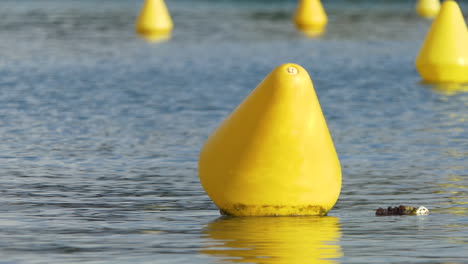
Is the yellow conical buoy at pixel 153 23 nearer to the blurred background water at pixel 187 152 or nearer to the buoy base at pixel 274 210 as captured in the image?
the blurred background water at pixel 187 152

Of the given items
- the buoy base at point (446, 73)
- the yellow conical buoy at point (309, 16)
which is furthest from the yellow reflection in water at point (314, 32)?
the buoy base at point (446, 73)

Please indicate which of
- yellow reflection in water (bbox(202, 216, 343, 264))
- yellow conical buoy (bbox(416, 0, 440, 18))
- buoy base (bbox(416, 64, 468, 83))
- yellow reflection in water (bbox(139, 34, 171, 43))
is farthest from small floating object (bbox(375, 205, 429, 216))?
yellow conical buoy (bbox(416, 0, 440, 18))

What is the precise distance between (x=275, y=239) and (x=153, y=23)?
36539 millimetres

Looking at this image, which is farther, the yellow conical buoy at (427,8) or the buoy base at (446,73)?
the yellow conical buoy at (427,8)

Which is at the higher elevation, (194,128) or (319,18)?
(194,128)

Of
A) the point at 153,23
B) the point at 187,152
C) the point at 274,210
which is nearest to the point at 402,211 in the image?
the point at 274,210

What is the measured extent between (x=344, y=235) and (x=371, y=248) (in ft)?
2.39

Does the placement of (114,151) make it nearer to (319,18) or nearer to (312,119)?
(312,119)

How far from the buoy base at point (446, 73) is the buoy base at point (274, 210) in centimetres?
1623

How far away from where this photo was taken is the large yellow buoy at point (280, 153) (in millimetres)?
11727

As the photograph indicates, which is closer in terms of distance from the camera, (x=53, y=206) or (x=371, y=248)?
(x=371, y=248)

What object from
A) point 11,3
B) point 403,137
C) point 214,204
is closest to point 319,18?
point 11,3

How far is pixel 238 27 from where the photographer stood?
167 ft

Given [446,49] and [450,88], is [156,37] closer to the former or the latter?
[446,49]
